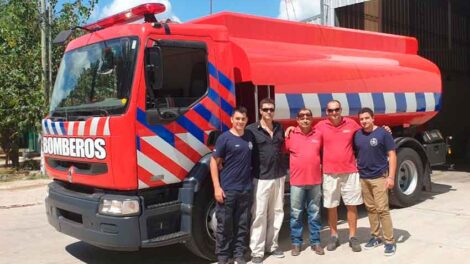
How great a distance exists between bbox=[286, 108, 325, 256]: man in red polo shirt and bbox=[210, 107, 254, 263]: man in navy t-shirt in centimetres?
60

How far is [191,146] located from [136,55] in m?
1.15

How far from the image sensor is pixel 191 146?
18.6ft

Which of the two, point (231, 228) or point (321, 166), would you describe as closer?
point (231, 228)

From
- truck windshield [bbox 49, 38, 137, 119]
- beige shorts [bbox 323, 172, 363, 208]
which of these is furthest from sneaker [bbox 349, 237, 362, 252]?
truck windshield [bbox 49, 38, 137, 119]

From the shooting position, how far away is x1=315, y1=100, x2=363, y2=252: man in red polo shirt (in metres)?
5.94

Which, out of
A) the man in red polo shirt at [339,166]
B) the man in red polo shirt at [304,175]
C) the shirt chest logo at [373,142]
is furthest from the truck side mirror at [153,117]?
the shirt chest logo at [373,142]

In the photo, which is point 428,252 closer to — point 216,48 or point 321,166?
point 321,166

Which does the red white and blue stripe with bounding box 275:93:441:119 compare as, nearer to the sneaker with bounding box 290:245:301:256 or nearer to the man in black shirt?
the man in black shirt

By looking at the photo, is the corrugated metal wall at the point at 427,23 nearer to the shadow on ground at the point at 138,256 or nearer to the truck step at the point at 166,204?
the shadow on ground at the point at 138,256

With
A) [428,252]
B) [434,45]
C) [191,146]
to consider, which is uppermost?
[434,45]

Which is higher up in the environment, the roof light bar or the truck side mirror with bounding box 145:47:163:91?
the roof light bar

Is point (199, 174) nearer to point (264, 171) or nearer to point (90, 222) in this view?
point (264, 171)

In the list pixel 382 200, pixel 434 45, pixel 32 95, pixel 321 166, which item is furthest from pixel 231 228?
pixel 434 45

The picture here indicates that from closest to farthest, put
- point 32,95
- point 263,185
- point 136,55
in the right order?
point 136,55 → point 263,185 → point 32,95
